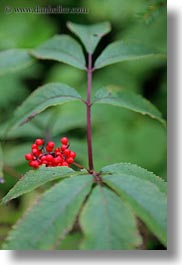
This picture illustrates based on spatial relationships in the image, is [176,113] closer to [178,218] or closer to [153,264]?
[178,218]

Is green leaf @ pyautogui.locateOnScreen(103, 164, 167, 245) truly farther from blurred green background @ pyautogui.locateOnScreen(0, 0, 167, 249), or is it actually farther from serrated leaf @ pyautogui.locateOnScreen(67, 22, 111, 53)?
serrated leaf @ pyautogui.locateOnScreen(67, 22, 111, 53)

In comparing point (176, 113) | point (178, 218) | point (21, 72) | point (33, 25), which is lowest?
point (178, 218)

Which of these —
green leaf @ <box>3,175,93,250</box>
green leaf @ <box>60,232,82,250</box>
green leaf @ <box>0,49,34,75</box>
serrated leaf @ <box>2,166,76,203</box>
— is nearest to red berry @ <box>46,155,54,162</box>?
serrated leaf @ <box>2,166,76,203</box>

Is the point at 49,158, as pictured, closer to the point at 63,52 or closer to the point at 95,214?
the point at 95,214

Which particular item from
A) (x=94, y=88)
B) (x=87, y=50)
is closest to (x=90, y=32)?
(x=87, y=50)

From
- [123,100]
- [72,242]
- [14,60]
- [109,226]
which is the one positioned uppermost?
[14,60]

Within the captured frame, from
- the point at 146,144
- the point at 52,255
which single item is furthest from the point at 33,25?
the point at 52,255

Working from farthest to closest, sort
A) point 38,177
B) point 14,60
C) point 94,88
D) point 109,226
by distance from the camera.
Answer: point 94,88 < point 14,60 < point 38,177 < point 109,226

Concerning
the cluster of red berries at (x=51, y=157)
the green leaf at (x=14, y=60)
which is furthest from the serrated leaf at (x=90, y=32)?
the cluster of red berries at (x=51, y=157)

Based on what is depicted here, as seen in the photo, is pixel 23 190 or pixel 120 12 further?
pixel 120 12
